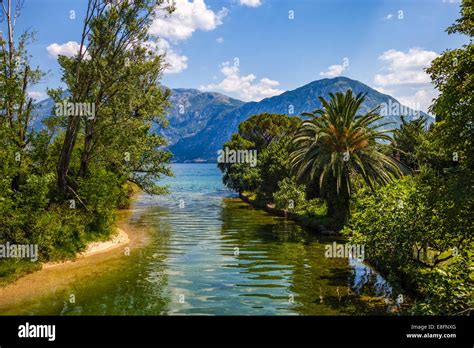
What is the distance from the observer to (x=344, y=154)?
108 ft

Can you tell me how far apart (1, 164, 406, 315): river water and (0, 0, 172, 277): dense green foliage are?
427 centimetres

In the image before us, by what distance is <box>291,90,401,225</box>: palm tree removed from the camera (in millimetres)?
33031

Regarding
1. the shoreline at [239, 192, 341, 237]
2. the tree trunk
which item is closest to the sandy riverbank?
the tree trunk

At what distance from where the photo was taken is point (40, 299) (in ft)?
55.9

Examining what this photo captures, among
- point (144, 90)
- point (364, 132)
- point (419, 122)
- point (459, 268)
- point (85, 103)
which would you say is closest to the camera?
point (459, 268)
